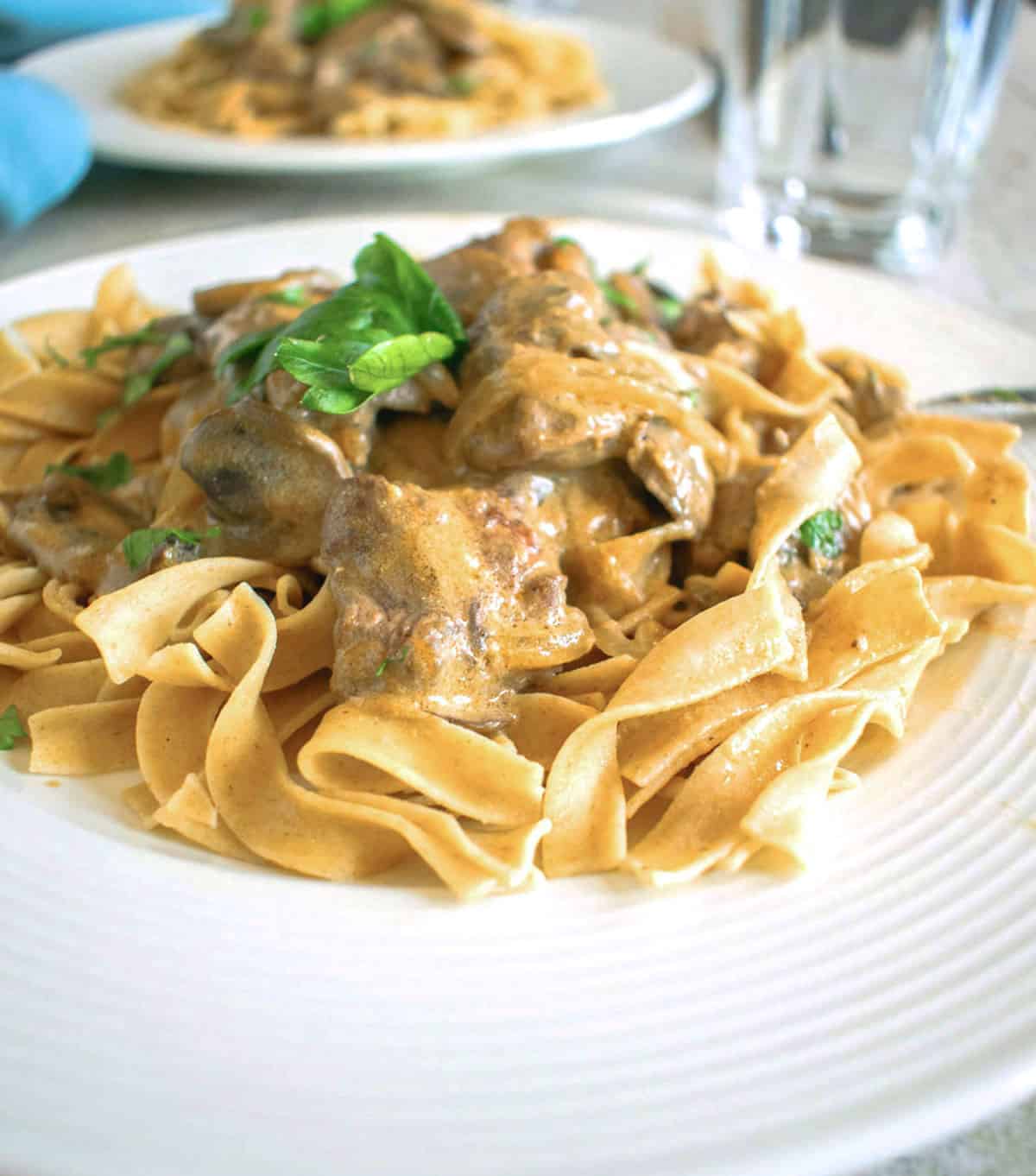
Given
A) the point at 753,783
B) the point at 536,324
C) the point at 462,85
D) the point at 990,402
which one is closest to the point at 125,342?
the point at 536,324

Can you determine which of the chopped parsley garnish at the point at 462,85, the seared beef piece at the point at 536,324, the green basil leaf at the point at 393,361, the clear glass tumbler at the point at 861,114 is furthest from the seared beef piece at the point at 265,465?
the chopped parsley garnish at the point at 462,85

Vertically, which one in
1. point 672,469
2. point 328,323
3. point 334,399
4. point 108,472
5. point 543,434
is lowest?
point 108,472

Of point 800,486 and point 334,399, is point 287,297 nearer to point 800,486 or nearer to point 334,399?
point 334,399

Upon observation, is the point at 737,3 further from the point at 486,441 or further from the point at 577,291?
the point at 486,441

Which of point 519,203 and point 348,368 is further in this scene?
point 519,203

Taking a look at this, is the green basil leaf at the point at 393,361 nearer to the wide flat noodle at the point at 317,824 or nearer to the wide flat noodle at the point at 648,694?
the wide flat noodle at the point at 317,824

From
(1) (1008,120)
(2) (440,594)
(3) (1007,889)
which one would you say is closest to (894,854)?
(3) (1007,889)

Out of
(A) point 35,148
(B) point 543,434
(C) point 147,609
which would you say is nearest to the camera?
(C) point 147,609

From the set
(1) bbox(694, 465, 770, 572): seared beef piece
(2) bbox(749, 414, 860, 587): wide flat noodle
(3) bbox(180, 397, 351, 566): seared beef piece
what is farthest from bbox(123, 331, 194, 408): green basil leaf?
(2) bbox(749, 414, 860, 587): wide flat noodle
